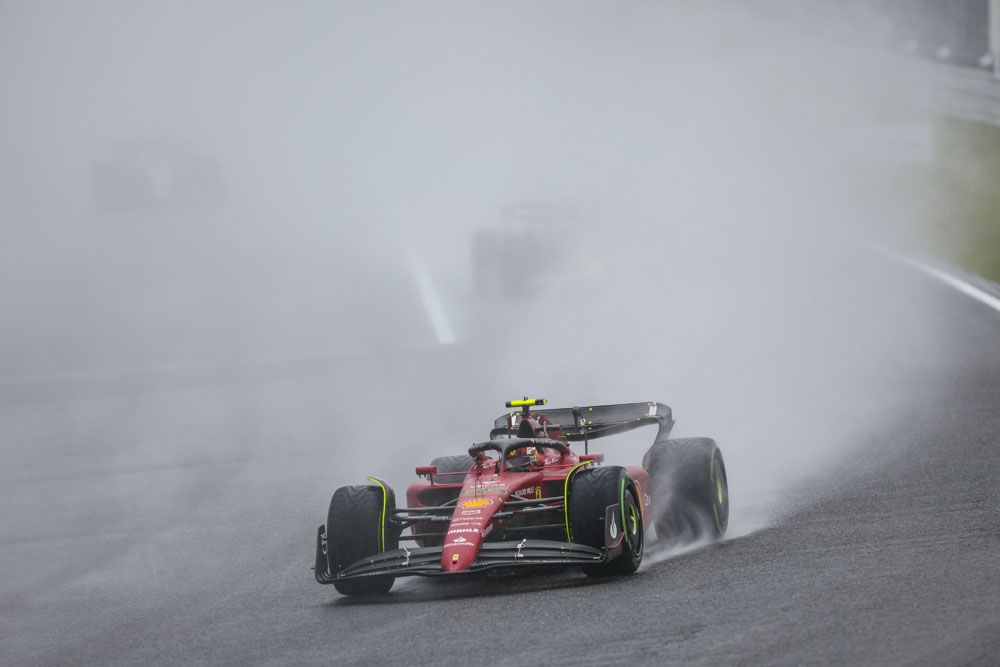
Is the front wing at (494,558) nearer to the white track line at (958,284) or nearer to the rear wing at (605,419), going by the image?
the rear wing at (605,419)

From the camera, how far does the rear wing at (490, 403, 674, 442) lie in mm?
12266

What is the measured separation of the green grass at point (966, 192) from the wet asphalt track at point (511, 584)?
Result: 14418 mm

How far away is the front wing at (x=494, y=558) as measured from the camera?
30.1ft

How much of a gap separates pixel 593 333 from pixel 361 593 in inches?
522

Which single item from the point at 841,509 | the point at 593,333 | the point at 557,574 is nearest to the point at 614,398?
the point at 593,333

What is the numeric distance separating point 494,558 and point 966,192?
27.1m

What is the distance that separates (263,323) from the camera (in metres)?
32.3

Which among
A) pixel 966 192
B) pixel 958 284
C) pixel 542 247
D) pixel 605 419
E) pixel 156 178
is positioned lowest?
pixel 605 419

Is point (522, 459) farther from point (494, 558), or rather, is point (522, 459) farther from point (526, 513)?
point (494, 558)

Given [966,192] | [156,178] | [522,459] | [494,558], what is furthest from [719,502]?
[156,178]

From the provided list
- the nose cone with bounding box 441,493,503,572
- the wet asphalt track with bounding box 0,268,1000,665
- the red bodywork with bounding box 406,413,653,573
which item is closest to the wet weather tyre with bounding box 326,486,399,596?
the wet asphalt track with bounding box 0,268,1000,665

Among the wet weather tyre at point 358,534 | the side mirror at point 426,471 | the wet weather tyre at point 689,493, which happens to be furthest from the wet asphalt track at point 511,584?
the side mirror at point 426,471

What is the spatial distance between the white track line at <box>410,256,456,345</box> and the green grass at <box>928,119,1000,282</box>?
10953 mm

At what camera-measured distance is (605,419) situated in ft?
41.1
